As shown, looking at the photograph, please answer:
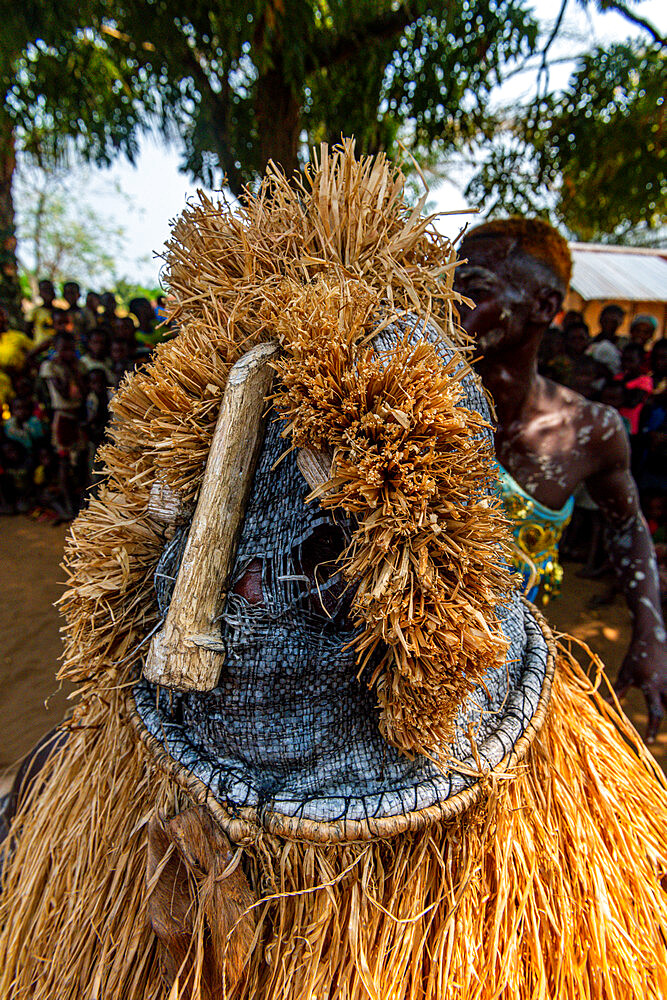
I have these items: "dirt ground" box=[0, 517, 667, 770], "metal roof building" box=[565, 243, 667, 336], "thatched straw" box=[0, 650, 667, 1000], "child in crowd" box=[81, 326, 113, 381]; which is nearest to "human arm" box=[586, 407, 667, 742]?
"thatched straw" box=[0, 650, 667, 1000]

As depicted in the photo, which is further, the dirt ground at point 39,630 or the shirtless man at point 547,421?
the dirt ground at point 39,630

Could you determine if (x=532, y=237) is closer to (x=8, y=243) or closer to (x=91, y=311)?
(x=91, y=311)

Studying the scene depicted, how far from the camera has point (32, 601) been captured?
4.22 m

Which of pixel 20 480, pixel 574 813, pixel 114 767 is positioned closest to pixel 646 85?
pixel 574 813

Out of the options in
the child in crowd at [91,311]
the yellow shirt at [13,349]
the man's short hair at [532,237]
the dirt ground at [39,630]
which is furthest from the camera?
the child in crowd at [91,311]

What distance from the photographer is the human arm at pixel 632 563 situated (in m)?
1.64

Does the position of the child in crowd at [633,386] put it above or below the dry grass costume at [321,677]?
above

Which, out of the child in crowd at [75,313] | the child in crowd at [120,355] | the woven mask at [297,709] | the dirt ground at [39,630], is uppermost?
the child in crowd at [75,313]

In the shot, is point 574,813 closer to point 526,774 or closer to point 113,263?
point 526,774

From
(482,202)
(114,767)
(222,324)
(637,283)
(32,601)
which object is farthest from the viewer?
(637,283)

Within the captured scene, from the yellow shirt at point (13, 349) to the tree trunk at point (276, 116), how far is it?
12.1 feet

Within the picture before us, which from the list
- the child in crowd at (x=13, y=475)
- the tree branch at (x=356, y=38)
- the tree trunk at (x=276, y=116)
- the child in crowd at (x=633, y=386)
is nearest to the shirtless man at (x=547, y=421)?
the child in crowd at (x=633, y=386)

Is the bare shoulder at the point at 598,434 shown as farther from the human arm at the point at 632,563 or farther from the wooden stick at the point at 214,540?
the wooden stick at the point at 214,540

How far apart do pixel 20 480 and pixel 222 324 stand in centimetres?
622
